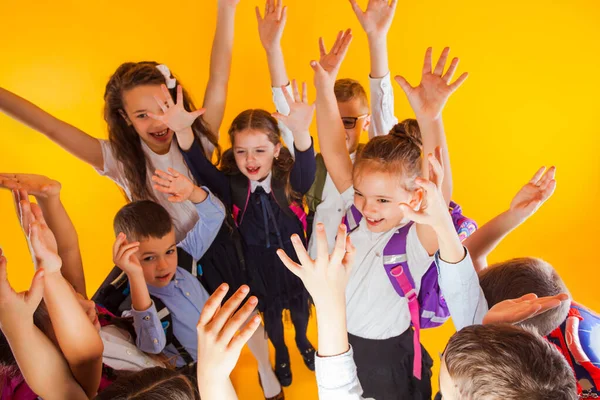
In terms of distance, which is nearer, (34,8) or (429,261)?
(429,261)

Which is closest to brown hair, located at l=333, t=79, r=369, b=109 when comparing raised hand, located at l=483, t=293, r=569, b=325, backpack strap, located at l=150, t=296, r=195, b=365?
backpack strap, located at l=150, t=296, r=195, b=365

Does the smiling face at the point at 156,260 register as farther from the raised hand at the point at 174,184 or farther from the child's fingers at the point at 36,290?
the child's fingers at the point at 36,290

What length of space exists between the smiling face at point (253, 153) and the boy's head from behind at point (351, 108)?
30cm

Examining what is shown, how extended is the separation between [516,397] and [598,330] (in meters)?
0.57

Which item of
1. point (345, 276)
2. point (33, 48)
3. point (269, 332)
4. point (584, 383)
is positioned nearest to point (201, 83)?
point (33, 48)

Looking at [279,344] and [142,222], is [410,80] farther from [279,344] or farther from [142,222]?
[142,222]

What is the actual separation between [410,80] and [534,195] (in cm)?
120

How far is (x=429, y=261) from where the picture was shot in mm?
1350

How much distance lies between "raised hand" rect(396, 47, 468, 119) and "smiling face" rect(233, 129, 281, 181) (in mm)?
497

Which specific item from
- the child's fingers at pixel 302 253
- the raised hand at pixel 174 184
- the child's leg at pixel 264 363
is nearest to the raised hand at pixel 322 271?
the child's fingers at pixel 302 253

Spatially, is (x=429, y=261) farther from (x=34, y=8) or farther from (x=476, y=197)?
(x=34, y=8)

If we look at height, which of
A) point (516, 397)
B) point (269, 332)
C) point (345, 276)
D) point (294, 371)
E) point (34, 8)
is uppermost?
point (34, 8)

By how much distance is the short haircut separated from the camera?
1.53 meters

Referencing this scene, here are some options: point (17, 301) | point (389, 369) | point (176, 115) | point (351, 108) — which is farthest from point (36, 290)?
point (351, 108)
